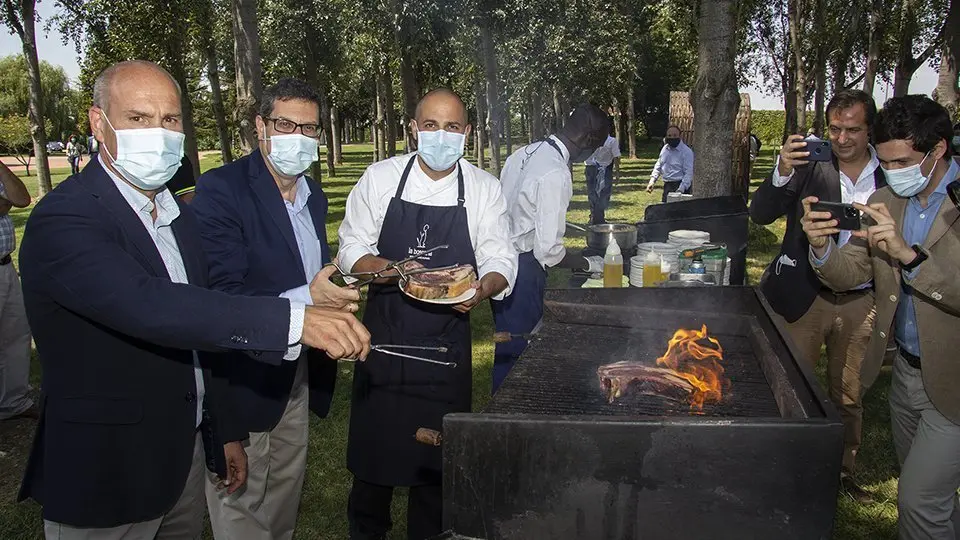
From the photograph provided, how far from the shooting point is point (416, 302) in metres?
3.28

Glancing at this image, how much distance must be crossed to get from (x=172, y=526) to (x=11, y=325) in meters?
3.71

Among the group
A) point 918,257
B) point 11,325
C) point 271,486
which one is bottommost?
point 271,486

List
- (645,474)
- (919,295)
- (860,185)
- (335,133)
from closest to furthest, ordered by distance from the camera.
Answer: (645,474) → (919,295) → (860,185) → (335,133)

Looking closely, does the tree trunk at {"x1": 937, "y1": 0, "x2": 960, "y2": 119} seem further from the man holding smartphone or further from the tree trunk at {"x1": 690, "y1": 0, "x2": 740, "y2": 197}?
the man holding smartphone

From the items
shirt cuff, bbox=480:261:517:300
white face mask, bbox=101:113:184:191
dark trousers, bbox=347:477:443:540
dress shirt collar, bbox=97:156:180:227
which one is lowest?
dark trousers, bbox=347:477:443:540

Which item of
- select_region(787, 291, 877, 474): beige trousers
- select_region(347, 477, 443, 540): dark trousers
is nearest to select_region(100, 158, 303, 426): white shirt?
select_region(347, 477, 443, 540): dark trousers

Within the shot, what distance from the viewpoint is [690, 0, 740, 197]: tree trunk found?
726cm

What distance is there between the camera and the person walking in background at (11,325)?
16.0 feet

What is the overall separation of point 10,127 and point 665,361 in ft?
140

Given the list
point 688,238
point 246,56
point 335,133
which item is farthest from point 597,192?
point 335,133

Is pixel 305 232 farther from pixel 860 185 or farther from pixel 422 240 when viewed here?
pixel 860 185

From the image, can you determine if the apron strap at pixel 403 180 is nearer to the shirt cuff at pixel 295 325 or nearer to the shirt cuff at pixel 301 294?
the shirt cuff at pixel 301 294

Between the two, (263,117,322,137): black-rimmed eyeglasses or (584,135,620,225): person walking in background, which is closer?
(263,117,322,137): black-rimmed eyeglasses

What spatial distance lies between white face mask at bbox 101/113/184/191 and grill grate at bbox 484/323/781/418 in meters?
1.44
